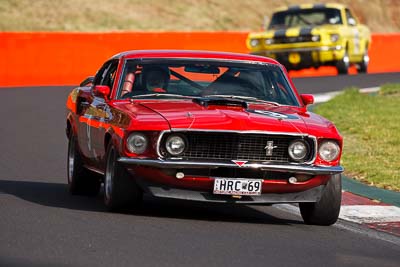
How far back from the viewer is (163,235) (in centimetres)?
838

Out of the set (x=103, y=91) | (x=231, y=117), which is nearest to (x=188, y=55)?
(x=103, y=91)

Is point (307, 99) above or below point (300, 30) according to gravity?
above

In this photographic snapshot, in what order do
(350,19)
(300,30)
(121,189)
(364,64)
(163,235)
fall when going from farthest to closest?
(364,64), (350,19), (300,30), (121,189), (163,235)

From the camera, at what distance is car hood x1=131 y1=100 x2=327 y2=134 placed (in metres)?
9.02

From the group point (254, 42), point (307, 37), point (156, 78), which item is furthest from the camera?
point (254, 42)

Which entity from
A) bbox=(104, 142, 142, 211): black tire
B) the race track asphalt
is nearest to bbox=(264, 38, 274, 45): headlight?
the race track asphalt

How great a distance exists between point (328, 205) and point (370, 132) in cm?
821

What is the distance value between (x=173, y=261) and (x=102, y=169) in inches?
106

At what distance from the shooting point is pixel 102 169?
9.93m

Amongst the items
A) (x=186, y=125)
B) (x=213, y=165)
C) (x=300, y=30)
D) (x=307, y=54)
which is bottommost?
(x=307, y=54)

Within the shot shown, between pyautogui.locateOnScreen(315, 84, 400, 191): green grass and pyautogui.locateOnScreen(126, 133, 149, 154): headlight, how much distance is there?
3.80 m

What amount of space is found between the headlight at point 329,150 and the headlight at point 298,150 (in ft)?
0.42

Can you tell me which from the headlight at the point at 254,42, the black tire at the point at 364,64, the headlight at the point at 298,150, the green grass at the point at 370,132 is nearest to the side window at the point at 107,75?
the headlight at the point at 298,150

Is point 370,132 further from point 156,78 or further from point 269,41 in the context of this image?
point 269,41
